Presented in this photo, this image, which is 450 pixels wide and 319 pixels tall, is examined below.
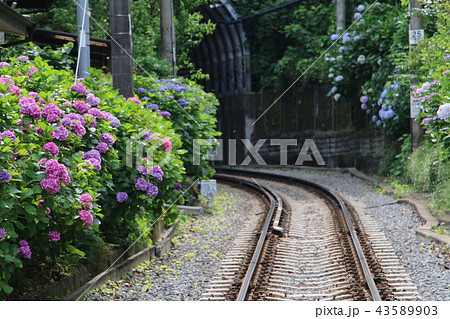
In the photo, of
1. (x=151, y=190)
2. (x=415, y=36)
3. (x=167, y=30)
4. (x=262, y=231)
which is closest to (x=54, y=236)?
(x=151, y=190)

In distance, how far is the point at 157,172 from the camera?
7.91 meters

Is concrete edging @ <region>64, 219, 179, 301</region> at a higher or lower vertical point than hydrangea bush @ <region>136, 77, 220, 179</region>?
lower

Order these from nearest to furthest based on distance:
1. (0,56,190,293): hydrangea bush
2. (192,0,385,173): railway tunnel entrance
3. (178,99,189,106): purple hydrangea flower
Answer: (0,56,190,293): hydrangea bush → (178,99,189,106): purple hydrangea flower → (192,0,385,173): railway tunnel entrance

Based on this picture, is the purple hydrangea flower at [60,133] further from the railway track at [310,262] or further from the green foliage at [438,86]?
the green foliage at [438,86]

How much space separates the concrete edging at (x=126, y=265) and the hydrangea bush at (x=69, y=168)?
0.27 m

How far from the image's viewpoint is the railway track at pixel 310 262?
6766 millimetres

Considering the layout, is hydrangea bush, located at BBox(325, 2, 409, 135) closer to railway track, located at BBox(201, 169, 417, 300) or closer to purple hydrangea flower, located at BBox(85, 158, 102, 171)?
railway track, located at BBox(201, 169, 417, 300)

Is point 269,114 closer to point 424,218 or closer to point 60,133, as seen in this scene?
point 424,218

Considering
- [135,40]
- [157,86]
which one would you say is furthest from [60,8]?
[157,86]

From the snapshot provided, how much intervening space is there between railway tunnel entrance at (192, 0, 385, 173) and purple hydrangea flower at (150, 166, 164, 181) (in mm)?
12725

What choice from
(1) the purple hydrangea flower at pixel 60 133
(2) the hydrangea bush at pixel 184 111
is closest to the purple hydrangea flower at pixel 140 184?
(1) the purple hydrangea flower at pixel 60 133

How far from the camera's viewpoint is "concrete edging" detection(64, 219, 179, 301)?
663 centimetres

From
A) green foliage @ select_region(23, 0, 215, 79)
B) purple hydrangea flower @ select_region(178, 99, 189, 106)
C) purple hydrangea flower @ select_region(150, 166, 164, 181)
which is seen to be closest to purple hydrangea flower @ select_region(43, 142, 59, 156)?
purple hydrangea flower @ select_region(150, 166, 164, 181)

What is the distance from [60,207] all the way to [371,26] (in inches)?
626
